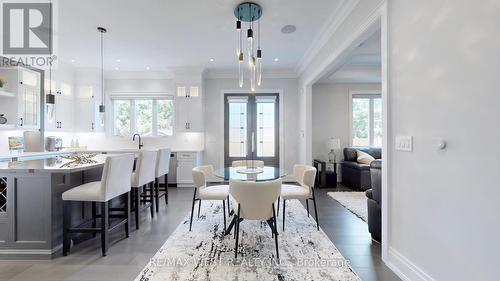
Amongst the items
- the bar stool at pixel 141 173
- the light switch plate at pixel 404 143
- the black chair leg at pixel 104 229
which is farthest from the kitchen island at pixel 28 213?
the light switch plate at pixel 404 143

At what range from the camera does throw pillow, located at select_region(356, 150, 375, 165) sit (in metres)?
5.68

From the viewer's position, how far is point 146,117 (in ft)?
21.4

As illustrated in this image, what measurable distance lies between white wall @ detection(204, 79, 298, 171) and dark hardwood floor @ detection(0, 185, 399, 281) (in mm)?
2927

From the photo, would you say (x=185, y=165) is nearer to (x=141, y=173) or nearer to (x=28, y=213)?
(x=141, y=173)

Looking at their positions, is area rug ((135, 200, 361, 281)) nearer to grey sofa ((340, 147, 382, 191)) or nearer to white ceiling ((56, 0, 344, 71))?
grey sofa ((340, 147, 382, 191))

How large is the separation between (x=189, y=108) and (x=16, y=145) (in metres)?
3.57

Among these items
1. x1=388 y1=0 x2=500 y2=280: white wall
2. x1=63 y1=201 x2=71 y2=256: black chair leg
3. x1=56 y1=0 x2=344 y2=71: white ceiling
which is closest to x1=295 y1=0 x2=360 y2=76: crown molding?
x1=56 y1=0 x2=344 y2=71: white ceiling

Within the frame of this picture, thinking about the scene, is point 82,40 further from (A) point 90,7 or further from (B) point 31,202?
(B) point 31,202

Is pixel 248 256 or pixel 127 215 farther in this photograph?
pixel 127 215

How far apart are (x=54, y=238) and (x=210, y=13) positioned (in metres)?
3.32

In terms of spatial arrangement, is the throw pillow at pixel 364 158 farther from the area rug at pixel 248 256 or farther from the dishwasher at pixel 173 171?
the dishwasher at pixel 173 171

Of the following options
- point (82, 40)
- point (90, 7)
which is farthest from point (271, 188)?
point (82, 40)

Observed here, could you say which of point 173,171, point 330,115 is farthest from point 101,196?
point 330,115

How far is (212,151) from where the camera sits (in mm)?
6457
